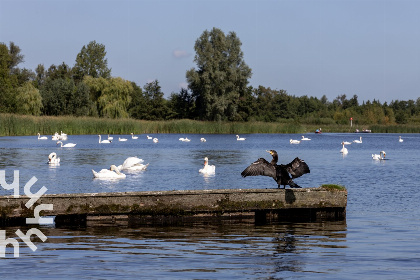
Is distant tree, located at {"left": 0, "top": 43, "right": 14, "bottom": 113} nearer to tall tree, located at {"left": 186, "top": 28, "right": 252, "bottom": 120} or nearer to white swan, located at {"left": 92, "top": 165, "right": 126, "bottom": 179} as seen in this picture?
tall tree, located at {"left": 186, "top": 28, "right": 252, "bottom": 120}

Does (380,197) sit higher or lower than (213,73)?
lower

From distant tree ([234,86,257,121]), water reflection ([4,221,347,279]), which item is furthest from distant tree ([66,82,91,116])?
water reflection ([4,221,347,279])

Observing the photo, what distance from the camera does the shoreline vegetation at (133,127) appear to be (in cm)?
6675

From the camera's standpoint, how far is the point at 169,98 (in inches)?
4599

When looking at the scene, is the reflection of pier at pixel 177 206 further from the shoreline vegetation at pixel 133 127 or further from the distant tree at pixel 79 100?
the distant tree at pixel 79 100

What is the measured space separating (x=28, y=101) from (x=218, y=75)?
2865 cm

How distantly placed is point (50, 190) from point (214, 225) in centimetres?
853

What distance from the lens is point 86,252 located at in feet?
40.5

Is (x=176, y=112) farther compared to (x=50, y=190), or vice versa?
(x=176, y=112)

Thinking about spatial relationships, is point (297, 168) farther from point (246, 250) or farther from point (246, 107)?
point (246, 107)

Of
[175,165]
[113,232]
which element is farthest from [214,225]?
[175,165]

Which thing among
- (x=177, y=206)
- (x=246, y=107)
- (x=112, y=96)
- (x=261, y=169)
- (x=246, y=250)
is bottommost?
(x=246, y=250)

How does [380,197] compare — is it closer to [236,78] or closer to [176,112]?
[236,78]

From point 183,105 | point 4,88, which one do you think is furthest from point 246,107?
point 4,88
